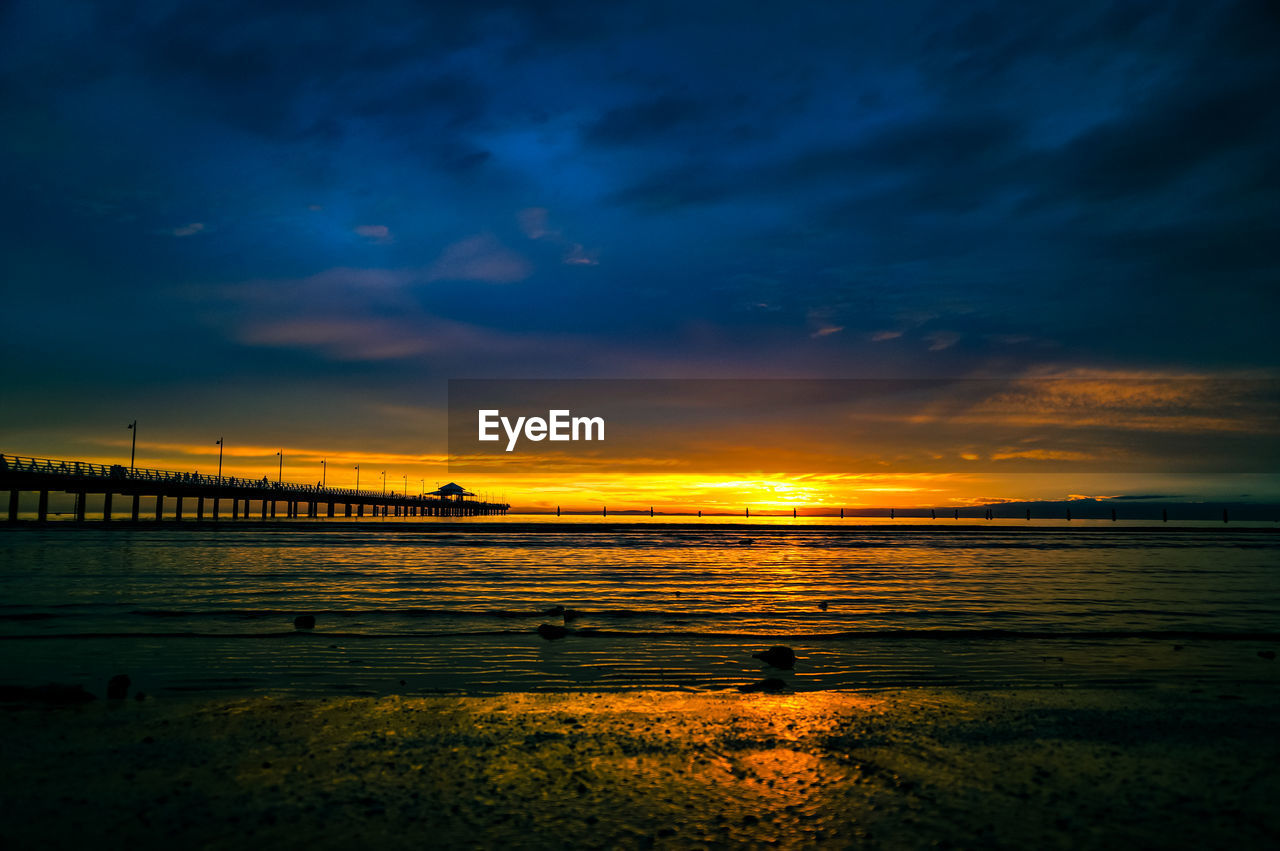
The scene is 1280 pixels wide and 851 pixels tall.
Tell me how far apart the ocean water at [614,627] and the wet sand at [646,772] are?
4.70 feet

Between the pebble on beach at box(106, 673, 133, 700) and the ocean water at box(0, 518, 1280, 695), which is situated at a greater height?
the pebble on beach at box(106, 673, 133, 700)

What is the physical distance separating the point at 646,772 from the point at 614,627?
9.06 meters

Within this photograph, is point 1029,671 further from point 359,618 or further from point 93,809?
point 359,618

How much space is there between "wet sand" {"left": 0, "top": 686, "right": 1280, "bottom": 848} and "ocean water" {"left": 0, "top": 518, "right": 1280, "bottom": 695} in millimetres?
1431

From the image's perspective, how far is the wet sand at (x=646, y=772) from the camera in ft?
17.2

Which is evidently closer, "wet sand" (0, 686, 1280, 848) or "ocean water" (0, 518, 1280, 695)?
"wet sand" (0, 686, 1280, 848)

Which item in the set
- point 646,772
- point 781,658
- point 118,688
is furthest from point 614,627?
point 646,772

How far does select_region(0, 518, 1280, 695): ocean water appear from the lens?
10.8 m

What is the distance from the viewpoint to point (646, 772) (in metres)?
6.55

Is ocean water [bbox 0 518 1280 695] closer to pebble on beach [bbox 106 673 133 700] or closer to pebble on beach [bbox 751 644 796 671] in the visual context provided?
pebble on beach [bbox 751 644 796 671]

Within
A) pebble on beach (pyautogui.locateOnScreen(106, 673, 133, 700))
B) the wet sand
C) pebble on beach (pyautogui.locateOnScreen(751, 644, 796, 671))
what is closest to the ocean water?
pebble on beach (pyautogui.locateOnScreen(751, 644, 796, 671))

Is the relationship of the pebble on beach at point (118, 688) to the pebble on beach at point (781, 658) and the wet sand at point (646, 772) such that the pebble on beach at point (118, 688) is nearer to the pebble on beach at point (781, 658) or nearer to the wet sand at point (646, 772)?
the wet sand at point (646, 772)

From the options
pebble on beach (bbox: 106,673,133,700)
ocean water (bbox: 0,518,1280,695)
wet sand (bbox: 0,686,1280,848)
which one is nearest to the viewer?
wet sand (bbox: 0,686,1280,848)

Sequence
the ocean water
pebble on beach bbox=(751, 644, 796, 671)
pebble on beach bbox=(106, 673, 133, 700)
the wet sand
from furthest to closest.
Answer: pebble on beach bbox=(751, 644, 796, 671), the ocean water, pebble on beach bbox=(106, 673, 133, 700), the wet sand
